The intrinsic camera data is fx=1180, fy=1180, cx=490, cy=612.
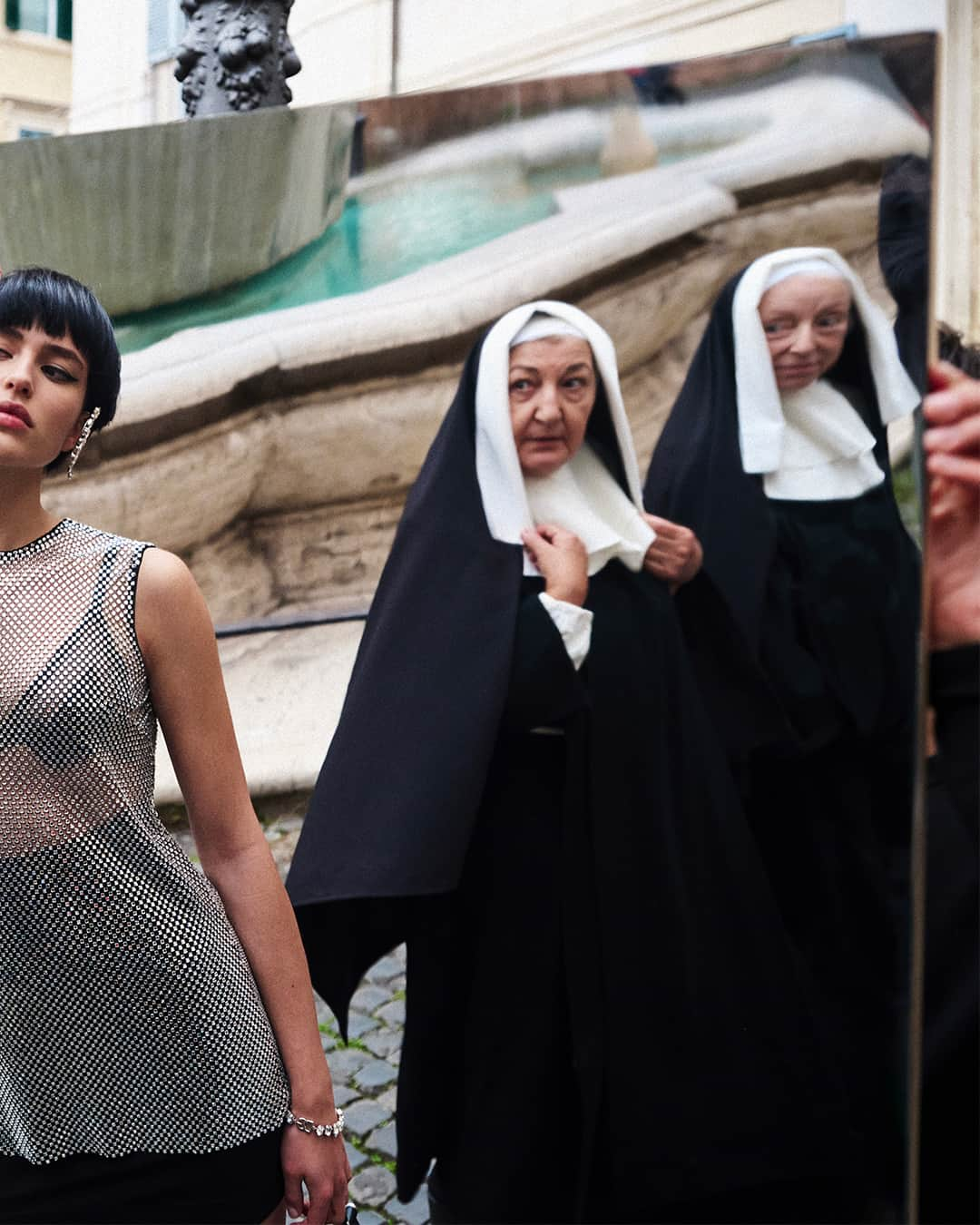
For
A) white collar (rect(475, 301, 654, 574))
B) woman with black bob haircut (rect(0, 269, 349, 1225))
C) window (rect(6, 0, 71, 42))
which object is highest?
window (rect(6, 0, 71, 42))

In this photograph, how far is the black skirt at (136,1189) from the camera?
1409mm

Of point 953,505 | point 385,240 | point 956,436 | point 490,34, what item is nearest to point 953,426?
point 956,436

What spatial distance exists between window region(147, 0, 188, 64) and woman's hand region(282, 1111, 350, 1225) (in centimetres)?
923

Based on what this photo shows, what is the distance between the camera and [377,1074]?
1.86m

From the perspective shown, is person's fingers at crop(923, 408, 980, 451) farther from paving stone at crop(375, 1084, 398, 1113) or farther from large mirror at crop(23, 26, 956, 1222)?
paving stone at crop(375, 1084, 398, 1113)

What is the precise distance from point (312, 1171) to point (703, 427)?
109 centimetres

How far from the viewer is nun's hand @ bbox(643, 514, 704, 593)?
162 cm

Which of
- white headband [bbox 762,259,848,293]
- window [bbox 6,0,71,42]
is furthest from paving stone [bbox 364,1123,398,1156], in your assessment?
window [bbox 6,0,71,42]

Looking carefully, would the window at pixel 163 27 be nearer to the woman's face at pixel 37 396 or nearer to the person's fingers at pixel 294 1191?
the woman's face at pixel 37 396

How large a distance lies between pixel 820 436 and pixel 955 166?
1.46 m

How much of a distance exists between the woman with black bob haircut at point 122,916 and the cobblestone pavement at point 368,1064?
0.86 feet

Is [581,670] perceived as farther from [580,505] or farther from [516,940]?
[516,940]

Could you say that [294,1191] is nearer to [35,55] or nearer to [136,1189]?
[136,1189]

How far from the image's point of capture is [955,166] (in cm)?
267
